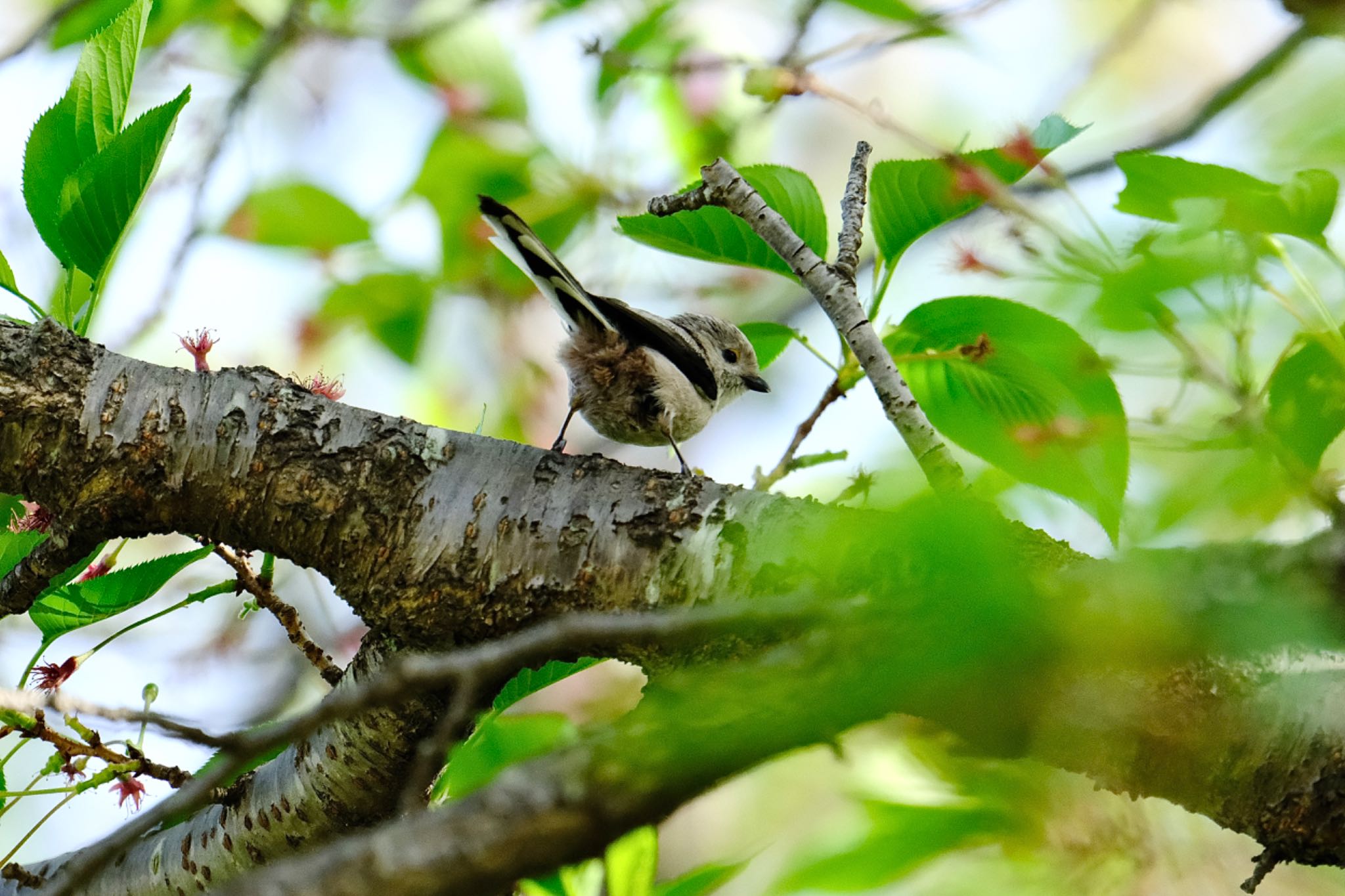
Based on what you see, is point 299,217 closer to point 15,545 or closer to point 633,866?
point 15,545

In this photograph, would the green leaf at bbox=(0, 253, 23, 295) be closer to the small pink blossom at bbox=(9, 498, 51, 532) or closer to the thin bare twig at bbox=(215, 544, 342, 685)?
the small pink blossom at bbox=(9, 498, 51, 532)

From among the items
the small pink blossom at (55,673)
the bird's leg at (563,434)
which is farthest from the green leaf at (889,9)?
the small pink blossom at (55,673)

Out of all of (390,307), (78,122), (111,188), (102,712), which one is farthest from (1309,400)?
(390,307)

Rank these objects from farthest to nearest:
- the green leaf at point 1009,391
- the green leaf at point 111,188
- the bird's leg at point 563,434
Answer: the bird's leg at point 563,434 < the green leaf at point 111,188 < the green leaf at point 1009,391

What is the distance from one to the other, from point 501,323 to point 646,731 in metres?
4.71

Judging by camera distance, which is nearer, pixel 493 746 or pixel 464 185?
pixel 493 746

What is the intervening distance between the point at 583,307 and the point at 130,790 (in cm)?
162

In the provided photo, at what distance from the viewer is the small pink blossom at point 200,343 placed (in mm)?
2201

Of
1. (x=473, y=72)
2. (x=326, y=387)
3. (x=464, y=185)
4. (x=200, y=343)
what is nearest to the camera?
(x=200, y=343)

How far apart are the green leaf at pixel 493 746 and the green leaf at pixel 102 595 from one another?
624mm

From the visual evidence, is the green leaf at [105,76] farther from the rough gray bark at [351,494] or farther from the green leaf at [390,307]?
the green leaf at [390,307]

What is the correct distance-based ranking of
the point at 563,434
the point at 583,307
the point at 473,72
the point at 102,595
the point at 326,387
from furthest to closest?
the point at 473,72, the point at 583,307, the point at 563,434, the point at 326,387, the point at 102,595

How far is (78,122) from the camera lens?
2.10 meters

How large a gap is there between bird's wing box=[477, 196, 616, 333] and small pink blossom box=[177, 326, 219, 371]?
0.65m
